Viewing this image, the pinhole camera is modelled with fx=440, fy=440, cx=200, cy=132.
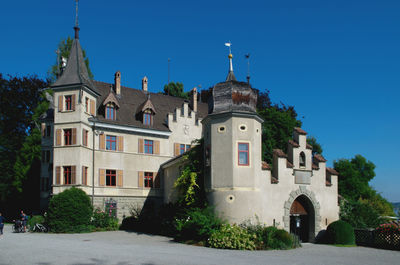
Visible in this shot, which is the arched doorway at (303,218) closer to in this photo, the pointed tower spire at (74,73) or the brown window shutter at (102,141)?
the brown window shutter at (102,141)

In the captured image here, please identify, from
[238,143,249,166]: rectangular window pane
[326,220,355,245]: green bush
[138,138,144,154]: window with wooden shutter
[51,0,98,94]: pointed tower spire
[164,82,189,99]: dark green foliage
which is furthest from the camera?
[164,82,189,99]: dark green foliage

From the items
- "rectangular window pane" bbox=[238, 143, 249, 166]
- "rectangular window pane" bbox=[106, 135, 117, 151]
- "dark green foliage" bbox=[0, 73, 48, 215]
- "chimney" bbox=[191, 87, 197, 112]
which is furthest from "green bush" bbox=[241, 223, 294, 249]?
"dark green foliage" bbox=[0, 73, 48, 215]

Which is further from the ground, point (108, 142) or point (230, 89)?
point (230, 89)

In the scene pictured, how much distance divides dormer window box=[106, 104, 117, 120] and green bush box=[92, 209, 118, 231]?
763 cm

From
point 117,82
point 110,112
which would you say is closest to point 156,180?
point 110,112

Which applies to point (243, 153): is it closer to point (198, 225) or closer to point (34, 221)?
point (198, 225)

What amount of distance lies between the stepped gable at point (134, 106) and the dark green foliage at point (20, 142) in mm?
8720

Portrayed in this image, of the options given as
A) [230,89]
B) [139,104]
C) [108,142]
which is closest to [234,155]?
[230,89]

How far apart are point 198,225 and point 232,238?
6.75ft

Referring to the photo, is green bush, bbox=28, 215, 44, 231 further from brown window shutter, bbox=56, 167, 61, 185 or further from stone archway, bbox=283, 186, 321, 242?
stone archway, bbox=283, 186, 321, 242

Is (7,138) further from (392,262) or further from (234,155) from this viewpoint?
(392,262)

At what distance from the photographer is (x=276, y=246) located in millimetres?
20594

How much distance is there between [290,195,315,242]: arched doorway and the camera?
25.4m

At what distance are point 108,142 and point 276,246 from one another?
1806cm
